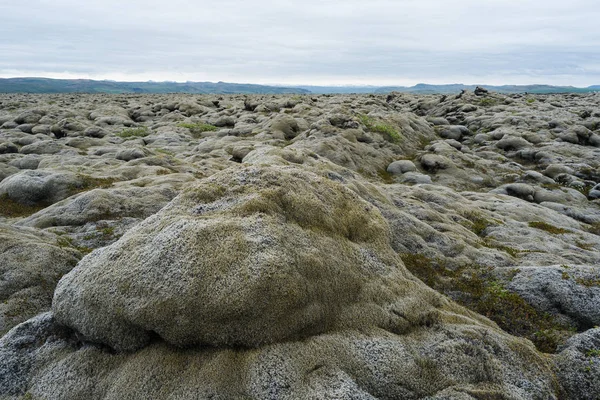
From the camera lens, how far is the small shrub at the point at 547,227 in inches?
978

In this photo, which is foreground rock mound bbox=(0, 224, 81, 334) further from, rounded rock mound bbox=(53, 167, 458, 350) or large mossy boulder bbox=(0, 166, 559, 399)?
rounded rock mound bbox=(53, 167, 458, 350)

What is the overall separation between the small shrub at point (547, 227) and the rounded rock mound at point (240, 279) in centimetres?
1652

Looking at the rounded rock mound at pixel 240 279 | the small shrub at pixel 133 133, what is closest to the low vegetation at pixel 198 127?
the small shrub at pixel 133 133

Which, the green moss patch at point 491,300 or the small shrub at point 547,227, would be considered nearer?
the green moss patch at point 491,300

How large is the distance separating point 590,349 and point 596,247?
1596 centimetres

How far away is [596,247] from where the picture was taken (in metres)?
23.5

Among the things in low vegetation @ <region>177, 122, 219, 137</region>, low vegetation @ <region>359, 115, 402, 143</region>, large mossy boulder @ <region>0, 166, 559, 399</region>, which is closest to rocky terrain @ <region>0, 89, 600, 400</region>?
large mossy boulder @ <region>0, 166, 559, 399</region>

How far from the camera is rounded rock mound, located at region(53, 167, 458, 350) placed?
9742 millimetres

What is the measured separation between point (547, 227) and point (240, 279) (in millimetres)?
23848

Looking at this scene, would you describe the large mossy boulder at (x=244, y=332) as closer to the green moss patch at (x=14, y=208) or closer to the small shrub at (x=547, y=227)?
the green moss patch at (x=14, y=208)

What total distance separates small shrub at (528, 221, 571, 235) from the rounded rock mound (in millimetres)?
16518

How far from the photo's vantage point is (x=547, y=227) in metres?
25.5

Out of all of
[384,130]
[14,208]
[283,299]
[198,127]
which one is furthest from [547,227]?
[198,127]

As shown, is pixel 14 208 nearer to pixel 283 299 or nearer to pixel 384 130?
pixel 283 299
